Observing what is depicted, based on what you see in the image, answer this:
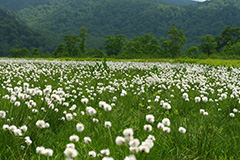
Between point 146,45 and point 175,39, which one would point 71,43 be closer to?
point 146,45

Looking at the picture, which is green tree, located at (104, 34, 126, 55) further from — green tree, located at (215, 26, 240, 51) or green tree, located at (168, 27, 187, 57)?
green tree, located at (215, 26, 240, 51)

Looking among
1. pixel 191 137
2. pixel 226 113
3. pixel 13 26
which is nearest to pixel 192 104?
pixel 226 113

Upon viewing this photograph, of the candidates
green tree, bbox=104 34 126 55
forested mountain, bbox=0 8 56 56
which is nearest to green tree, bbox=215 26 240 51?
green tree, bbox=104 34 126 55

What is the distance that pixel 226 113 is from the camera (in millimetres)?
4410

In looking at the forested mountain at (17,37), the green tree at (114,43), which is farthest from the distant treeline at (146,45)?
the forested mountain at (17,37)

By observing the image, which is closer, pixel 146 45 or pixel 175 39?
pixel 175 39

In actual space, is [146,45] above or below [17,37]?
below

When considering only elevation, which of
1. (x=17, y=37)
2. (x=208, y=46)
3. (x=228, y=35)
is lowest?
(x=208, y=46)

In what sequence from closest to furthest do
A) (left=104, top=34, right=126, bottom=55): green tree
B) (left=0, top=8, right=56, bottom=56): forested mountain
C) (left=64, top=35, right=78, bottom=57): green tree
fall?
(left=64, top=35, right=78, bottom=57): green tree, (left=104, top=34, right=126, bottom=55): green tree, (left=0, top=8, right=56, bottom=56): forested mountain

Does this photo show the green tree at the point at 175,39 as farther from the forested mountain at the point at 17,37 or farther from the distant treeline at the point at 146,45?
the forested mountain at the point at 17,37

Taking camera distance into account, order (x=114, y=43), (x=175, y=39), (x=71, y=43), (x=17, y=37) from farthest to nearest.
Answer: (x=17, y=37) < (x=114, y=43) < (x=71, y=43) < (x=175, y=39)

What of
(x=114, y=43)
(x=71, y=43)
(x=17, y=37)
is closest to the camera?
(x=71, y=43)

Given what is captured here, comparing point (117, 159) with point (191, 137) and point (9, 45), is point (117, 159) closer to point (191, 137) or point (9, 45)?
point (191, 137)

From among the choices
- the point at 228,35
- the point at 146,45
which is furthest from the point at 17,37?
the point at 228,35
